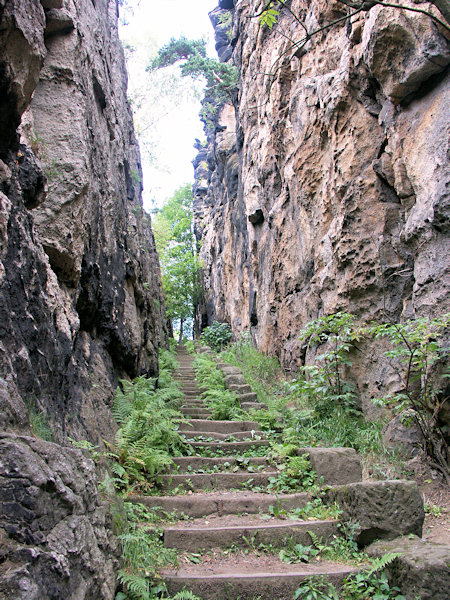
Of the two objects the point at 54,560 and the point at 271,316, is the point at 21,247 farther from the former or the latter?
the point at 271,316

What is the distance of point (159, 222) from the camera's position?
2742cm

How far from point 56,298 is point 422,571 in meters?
3.49

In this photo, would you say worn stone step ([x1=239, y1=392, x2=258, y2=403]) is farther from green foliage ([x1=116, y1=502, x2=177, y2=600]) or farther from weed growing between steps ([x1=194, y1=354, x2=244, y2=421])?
green foliage ([x1=116, y1=502, x2=177, y2=600])

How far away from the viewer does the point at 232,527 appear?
149 inches

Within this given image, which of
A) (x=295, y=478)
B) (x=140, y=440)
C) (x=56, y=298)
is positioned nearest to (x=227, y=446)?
(x=295, y=478)

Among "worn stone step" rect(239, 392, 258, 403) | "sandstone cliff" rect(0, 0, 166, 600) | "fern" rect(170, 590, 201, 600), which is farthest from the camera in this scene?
"worn stone step" rect(239, 392, 258, 403)

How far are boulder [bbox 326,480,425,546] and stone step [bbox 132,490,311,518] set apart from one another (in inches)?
33.1

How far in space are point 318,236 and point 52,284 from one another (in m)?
5.72

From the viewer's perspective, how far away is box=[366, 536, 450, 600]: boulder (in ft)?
8.87

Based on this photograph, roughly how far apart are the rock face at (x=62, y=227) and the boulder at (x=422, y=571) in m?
2.71

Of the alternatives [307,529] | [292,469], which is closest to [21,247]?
[307,529]

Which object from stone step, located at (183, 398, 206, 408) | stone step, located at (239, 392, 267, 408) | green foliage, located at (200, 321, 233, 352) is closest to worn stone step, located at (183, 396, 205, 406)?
stone step, located at (183, 398, 206, 408)

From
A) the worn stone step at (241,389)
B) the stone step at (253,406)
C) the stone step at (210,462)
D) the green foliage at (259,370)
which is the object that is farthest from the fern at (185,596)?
the worn stone step at (241,389)

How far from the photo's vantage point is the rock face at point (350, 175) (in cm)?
498
